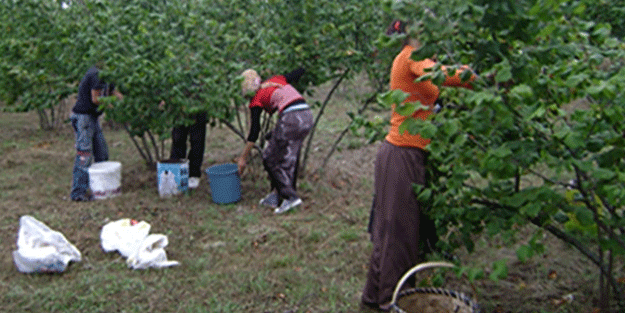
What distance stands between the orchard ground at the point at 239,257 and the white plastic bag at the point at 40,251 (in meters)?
0.08

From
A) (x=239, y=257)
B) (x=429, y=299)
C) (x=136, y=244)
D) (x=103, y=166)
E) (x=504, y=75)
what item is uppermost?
(x=504, y=75)

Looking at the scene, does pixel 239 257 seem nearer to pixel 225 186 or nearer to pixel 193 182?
pixel 225 186

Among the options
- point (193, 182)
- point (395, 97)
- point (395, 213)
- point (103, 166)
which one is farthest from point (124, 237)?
point (395, 97)

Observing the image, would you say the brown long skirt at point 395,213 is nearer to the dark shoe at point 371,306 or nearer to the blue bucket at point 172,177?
the dark shoe at point 371,306

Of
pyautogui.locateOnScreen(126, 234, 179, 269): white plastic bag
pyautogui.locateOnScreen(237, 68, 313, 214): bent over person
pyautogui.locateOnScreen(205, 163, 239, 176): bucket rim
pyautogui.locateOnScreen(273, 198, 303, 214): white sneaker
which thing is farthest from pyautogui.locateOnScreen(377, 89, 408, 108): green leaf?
pyautogui.locateOnScreen(205, 163, 239, 176): bucket rim

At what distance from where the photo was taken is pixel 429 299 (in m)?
3.12

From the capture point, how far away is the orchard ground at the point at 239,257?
4035 millimetres

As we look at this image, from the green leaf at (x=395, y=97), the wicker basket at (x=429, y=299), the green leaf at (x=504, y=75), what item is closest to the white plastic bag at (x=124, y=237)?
the wicker basket at (x=429, y=299)

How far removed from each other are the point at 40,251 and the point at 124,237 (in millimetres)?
655

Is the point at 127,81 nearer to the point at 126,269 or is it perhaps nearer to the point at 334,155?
the point at 126,269

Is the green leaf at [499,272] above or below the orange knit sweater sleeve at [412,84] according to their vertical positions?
below

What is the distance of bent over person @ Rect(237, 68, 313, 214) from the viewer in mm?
5754

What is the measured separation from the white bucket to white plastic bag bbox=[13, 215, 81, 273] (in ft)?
5.82

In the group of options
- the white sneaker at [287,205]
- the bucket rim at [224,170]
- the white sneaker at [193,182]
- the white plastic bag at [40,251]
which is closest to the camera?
the white plastic bag at [40,251]
